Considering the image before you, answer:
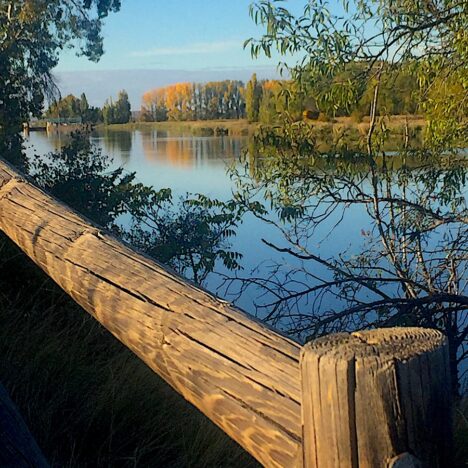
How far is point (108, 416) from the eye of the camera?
3.22 m

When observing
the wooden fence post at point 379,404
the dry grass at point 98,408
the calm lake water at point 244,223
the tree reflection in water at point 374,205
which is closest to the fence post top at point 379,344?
the wooden fence post at point 379,404

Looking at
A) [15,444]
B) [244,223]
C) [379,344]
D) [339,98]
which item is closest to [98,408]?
[15,444]

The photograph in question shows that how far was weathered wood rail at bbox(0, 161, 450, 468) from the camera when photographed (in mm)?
1048

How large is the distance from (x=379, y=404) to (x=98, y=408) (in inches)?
93.1

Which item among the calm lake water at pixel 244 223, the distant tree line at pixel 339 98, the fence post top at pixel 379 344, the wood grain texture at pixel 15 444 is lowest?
the calm lake water at pixel 244 223

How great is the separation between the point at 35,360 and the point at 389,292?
579 centimetres

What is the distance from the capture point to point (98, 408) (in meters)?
3.21

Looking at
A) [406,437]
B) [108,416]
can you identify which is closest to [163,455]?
[108,416]

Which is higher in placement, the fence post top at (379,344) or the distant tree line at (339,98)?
the distant tree line at (339,98)

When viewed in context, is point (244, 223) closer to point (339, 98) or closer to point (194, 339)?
point (339, 98)

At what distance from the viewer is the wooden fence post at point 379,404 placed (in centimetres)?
104

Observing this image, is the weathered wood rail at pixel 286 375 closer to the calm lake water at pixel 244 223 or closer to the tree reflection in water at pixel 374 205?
the tree reflection in water at pixel 374 205

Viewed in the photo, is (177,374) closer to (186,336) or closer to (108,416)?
(186,336)

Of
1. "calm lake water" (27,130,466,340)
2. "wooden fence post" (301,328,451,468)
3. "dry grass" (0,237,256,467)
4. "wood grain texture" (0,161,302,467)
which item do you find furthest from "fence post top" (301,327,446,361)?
"calm lake water" (27,130,466,340)
